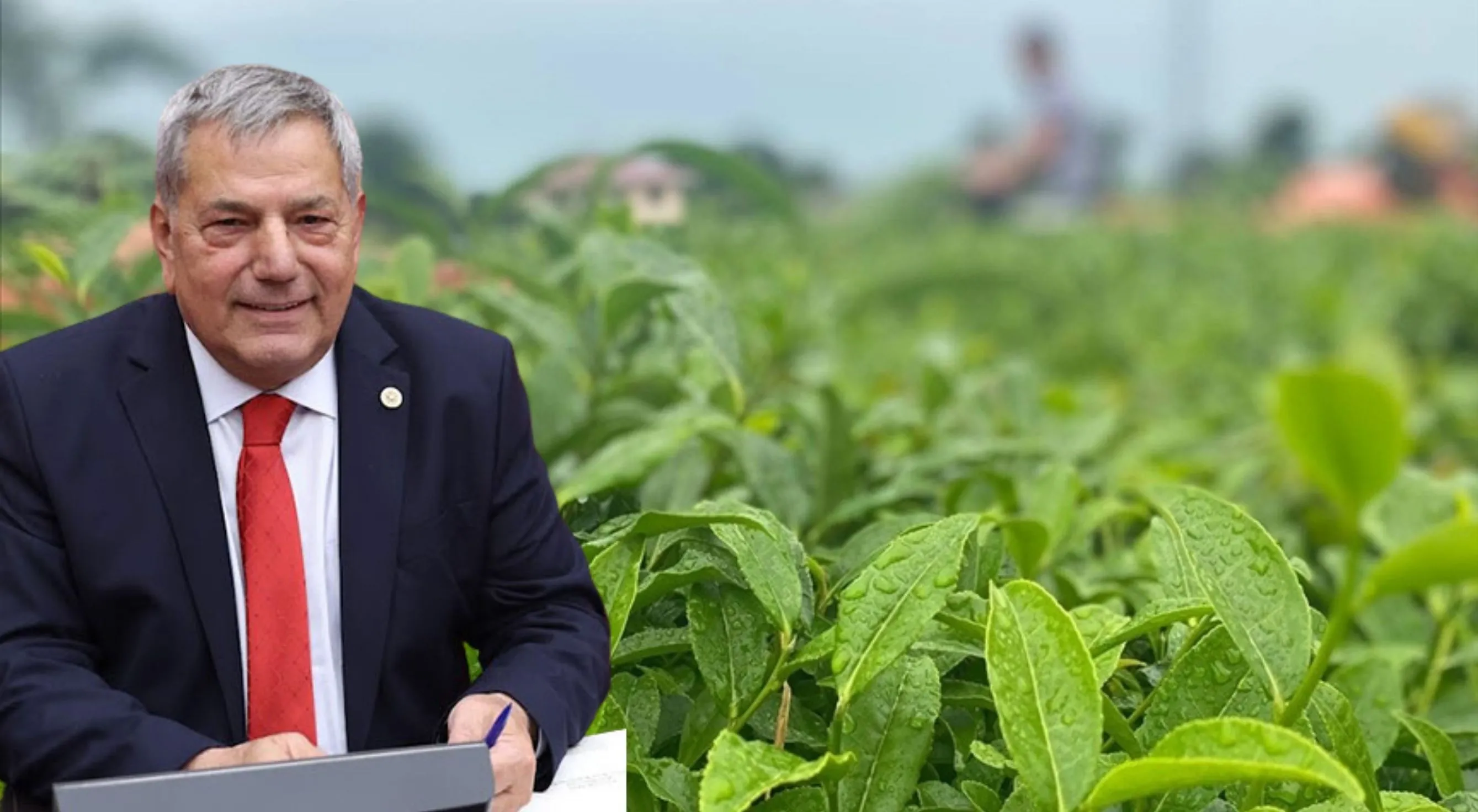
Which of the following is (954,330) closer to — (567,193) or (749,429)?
(567,193)

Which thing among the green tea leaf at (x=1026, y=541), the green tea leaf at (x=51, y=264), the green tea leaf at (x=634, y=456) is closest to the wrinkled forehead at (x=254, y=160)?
the green tea leaf at (x=634, y=456)

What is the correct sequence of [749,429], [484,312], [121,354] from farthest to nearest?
[484,312], [749,429], [121,354]

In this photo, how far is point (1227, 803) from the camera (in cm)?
136

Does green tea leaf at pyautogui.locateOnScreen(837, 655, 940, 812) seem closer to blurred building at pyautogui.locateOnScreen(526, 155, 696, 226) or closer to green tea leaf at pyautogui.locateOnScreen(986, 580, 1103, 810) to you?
green tea leaf at pyautogui.locateOnScreen(986, 580, 1103, 810)

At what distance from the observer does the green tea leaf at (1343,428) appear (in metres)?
0.87

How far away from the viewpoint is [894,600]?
1350mm

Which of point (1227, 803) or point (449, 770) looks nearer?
point (449, 770)

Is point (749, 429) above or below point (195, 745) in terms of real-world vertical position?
below

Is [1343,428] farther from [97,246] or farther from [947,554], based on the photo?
[97,246]

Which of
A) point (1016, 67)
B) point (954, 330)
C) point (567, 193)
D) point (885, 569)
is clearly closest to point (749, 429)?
point (885, 569)

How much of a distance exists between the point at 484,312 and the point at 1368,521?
4.17ft

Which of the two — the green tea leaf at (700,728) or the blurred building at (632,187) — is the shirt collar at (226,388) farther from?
the blurred building at (632,187)

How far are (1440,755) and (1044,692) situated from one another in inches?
24.0

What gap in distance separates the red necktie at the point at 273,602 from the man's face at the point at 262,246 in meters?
0.08
